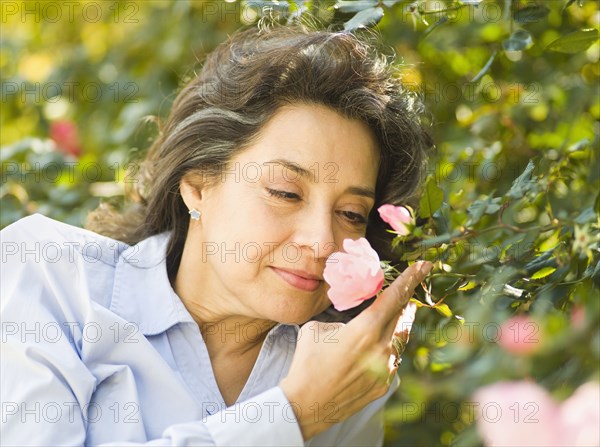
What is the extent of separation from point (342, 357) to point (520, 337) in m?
0.70

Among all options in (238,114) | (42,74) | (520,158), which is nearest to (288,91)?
(238,114)

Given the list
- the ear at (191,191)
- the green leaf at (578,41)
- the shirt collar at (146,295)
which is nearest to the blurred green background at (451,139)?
the green leaf at (578,41)

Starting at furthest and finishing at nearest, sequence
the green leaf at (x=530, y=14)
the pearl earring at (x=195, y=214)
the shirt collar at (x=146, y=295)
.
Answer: the pearl earring at (x=195, y=214) < the shirt collar at (x=146, y=295) < the green leaf at (x=530, y=14)

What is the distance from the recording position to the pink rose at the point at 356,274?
72.2 inches

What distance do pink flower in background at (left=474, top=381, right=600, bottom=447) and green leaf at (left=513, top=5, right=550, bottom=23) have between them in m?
1.38

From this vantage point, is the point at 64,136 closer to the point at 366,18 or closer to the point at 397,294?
the point at 366,18

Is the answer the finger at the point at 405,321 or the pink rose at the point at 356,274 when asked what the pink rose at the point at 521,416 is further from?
the finger at the point at 405,321

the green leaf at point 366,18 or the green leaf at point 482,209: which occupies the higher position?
the green leaf at point 366,18

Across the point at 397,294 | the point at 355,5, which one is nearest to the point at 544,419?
the point at 397,294

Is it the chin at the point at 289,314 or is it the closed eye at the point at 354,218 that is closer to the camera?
the chin at the point at 289,314

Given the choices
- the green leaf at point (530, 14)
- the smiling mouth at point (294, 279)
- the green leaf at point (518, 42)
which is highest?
the green leaf at point (530, 14)

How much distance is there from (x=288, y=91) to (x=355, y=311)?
74 centimetres

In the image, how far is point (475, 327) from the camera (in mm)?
1326

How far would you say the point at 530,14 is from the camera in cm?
224
